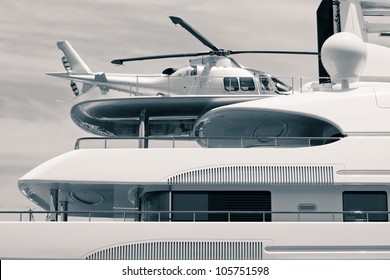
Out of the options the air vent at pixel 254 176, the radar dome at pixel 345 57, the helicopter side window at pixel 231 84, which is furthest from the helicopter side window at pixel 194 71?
the air vent at pixel 254 176

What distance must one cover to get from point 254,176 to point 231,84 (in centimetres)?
819

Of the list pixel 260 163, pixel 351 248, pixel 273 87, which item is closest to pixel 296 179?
pixel 260 163

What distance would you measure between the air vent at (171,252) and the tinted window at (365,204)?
9.55 feet

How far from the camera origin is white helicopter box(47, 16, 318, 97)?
25.9 meters

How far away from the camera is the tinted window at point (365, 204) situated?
60.4 feet

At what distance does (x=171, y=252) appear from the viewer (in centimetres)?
1692

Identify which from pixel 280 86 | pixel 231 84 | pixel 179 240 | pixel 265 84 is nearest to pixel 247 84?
pixel 231 84

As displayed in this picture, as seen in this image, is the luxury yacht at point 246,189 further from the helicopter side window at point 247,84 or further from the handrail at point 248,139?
the helicopter side window at point 247,84

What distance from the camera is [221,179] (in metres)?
18.1

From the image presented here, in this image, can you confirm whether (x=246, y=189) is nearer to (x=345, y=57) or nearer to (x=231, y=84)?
(x=345, y=57)

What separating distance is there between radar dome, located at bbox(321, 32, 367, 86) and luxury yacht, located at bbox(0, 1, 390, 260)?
3 centimetres

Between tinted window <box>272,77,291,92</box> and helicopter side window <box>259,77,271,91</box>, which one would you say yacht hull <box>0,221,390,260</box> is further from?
tinted window <box>272,77,291,92</box>

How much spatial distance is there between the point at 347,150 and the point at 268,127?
346 centimetres

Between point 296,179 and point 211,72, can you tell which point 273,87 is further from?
point 296,179
